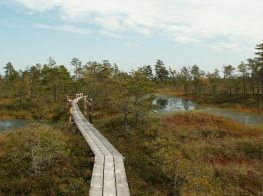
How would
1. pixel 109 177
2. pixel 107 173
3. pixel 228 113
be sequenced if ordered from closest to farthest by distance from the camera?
1. pixel 109 177
2. pixel 107 173
3. pixel 228 113

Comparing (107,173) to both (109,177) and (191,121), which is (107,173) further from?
(191,121)

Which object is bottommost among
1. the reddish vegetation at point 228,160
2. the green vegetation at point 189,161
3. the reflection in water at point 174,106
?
the reddish vegetation at point 228,160

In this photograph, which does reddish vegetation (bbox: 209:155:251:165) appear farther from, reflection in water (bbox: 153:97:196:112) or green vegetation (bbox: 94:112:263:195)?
reflection in water (bbox: 153:97:196:112)

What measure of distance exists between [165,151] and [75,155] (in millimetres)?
3621

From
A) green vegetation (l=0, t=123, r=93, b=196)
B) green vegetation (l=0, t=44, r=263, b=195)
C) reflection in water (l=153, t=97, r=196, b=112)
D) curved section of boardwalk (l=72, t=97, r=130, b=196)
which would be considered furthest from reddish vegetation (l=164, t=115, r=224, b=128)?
green vegetation (l=0, t=123, r=93, b=196)

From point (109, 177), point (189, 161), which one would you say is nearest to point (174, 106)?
point (189, 161)

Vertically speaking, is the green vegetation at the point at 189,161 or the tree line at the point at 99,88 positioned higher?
the tree line at the point at 99,88

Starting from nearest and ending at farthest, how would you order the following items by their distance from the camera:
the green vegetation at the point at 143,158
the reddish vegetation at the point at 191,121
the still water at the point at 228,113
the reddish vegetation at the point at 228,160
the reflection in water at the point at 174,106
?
1. the green vegetation at the point at 143,158
2. the reddish vegetation at the point at 228,160
3. the reddish vegetation at the point at 191,121
4. the still water at the point at 228,113
5. the reflection in water at the point at 174,106

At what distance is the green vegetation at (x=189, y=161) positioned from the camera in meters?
5.38

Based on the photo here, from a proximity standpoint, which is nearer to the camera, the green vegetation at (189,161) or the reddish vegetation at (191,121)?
the green vegetation at (189,161)

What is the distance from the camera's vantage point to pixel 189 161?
7836mm

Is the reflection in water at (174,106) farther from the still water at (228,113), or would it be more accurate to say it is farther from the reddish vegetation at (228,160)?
A: the reddish vegetation at (228,160)

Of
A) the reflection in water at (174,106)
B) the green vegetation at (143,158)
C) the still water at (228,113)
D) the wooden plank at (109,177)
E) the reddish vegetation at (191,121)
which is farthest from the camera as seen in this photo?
the reflection in water at (174,106)

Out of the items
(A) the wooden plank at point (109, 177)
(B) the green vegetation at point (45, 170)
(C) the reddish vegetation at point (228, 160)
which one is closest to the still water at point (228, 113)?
(C) the reddish vegetation at point (228, 160)
